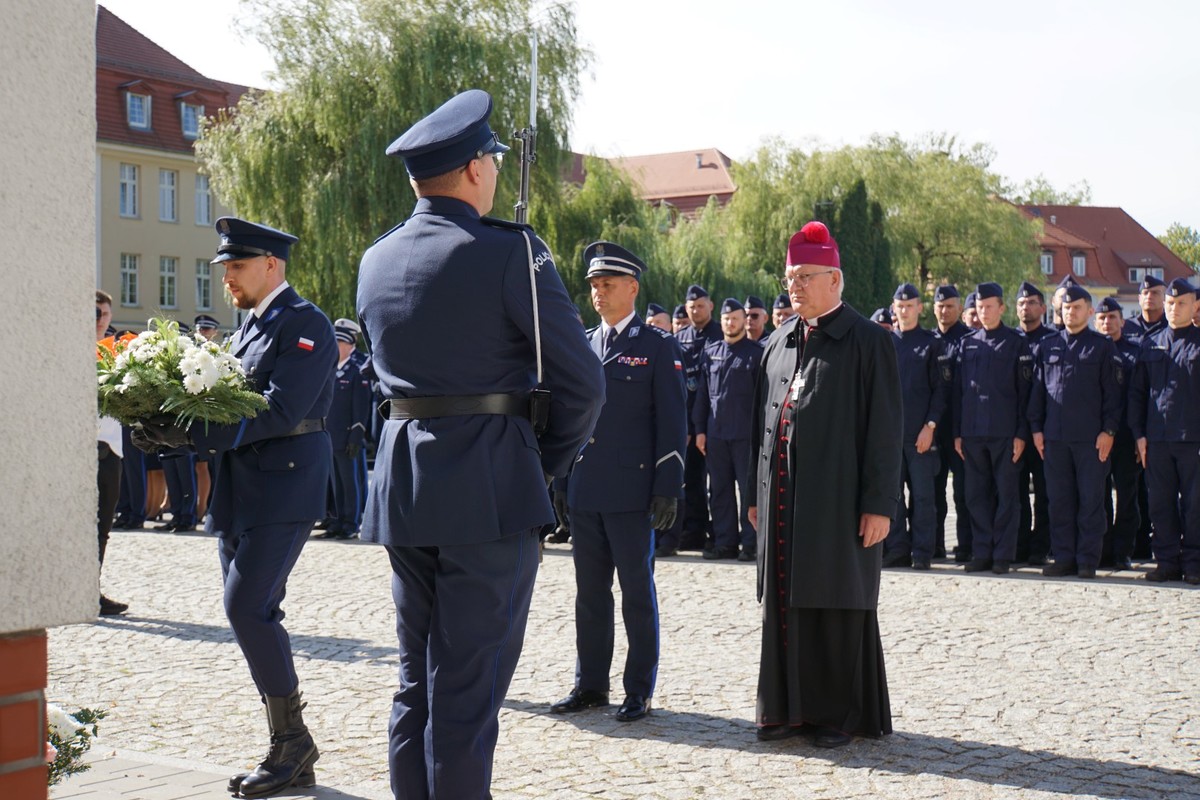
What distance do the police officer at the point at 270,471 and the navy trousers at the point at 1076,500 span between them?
303 inches

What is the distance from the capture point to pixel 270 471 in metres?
5.53

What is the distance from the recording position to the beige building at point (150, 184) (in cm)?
5053

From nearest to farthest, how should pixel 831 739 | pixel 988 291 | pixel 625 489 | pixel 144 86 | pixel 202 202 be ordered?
pixel 831 739 → pixel 625 489 → pixel 988 291 → pixel 144 86 → pixel 202 202

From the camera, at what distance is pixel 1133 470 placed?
12.4m

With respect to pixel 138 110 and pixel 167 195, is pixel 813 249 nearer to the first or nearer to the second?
pixel 138 110

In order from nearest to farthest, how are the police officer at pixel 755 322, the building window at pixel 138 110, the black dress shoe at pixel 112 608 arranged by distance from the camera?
the black dress shoe at pixel 112 608 < the police officer at pixel 755 322 < the building window at pixel 138 110

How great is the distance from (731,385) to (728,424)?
15.1 inches

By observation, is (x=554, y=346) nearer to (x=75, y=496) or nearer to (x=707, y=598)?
(x=75, y=496)

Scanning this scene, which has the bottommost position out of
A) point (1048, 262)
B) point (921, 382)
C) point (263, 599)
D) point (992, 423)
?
point (263, 599)

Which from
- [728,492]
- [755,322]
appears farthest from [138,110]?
[728,492]

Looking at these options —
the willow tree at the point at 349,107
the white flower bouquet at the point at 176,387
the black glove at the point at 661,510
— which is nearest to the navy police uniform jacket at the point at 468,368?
the white flower bouquet at the point at 176,387

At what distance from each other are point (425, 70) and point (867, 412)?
22909mm

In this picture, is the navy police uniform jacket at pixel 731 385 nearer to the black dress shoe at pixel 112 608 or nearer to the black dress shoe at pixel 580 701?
the black dress shoe at pixel 112 608

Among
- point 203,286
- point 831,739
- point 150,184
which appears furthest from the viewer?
point 203,286
